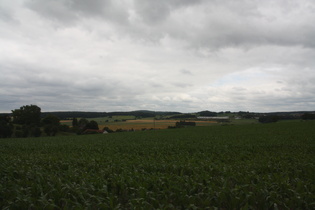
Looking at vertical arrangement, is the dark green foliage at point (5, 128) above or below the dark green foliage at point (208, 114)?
below

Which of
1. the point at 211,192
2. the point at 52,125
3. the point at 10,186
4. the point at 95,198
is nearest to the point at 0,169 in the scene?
the point at 10,186

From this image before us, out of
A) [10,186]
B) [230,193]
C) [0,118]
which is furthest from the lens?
[0,118]

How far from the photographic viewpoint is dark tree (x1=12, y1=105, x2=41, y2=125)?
68000 mm

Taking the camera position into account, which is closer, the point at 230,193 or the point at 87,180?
the point at 230,193

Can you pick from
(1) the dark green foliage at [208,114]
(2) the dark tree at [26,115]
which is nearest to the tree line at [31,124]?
(2) the dark tree at [26,115]

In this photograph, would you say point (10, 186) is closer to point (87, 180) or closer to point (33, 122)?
point (87, 180)

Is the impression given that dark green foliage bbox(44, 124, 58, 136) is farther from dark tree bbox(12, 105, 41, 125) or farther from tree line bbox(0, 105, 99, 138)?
dark tree bbox(12, 105, 41, 125)

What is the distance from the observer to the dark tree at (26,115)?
2677 inches

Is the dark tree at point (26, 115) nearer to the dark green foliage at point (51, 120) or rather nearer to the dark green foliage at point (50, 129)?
the dark green foliage at point (51, 120)

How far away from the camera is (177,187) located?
231 inches

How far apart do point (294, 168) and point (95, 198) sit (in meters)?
8.42

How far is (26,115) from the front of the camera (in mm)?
68062

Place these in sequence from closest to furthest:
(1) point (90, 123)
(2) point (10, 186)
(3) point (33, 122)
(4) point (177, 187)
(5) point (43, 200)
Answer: (5) point (43, 200)
(4) point (177, 187)
(2) point (10, 186)
(3) point (33, 122)
(1) point (90, 123)

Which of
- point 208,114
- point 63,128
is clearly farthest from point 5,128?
point 208,114
